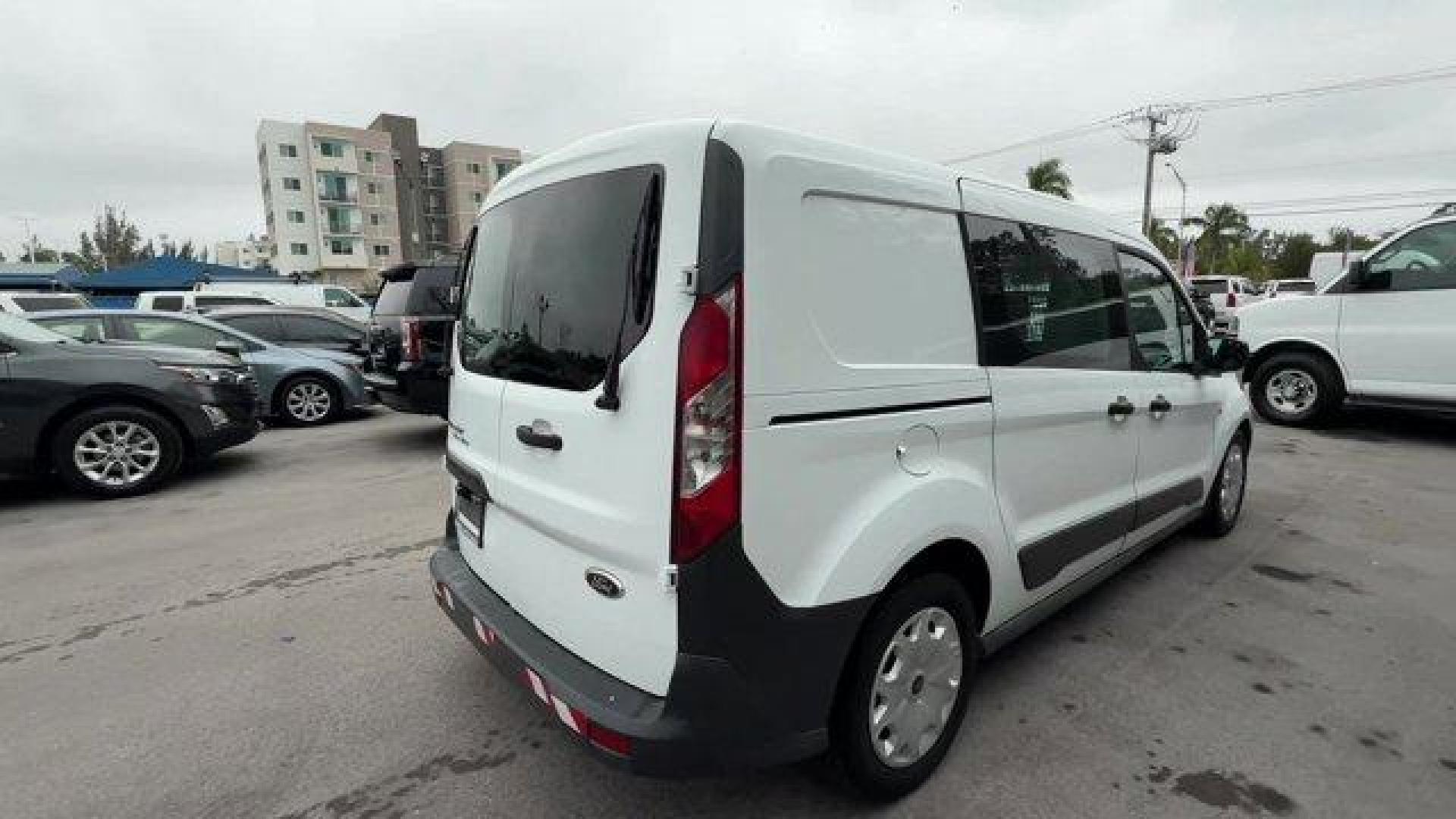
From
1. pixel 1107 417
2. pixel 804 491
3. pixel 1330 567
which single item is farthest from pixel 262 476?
pixel 1330 567

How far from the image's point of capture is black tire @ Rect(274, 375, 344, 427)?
873 cm

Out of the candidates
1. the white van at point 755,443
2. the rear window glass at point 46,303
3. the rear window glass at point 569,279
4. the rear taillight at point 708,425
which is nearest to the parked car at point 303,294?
the rear window glass at point 46,303

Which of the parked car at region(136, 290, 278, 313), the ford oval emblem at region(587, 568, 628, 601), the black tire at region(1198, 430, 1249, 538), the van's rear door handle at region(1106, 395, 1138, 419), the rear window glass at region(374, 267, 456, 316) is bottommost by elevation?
the black tire at region(1198, 430, 1249, 538)

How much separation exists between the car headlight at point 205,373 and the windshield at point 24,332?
0.69 m

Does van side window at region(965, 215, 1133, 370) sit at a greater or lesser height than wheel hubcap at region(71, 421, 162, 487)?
greater

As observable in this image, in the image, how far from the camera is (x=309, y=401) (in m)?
8.90

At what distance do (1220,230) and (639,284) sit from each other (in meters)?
61.0

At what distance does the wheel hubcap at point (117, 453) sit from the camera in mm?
5520

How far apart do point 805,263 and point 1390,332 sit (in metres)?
8.49

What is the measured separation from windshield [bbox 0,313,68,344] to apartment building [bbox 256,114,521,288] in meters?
52.5

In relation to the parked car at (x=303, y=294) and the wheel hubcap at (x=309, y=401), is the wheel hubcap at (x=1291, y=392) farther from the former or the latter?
the parked car at (x=303, y=294)

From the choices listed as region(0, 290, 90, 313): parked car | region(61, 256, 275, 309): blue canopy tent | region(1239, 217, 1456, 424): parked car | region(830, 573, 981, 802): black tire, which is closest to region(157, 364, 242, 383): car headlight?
region(830, 573, 981, 802): black tire

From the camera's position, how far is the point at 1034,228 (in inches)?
109

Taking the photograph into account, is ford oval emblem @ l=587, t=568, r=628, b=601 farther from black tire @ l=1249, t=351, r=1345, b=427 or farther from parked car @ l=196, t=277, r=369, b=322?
parked car @ l=196, t=277, r=369, b=322
